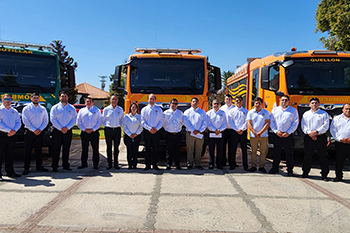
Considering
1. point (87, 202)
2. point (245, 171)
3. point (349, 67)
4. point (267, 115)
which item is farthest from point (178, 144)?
point (349, 67)

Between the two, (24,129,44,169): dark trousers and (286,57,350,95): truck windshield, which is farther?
(286,57,350,95): truck windshield

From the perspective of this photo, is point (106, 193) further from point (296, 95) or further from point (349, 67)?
point (349, 67)

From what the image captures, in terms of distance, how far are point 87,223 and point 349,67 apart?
7253 millimetres

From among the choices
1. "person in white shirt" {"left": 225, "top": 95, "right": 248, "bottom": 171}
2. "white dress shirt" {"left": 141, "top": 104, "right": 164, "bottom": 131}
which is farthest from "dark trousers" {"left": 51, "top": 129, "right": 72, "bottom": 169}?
"person in white shirt" {"left": 225, "top": 95, "right": 248, "bottom": 171}

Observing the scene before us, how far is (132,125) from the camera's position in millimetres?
7121

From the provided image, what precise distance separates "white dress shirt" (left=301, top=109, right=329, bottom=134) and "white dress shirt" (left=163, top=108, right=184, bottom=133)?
280cm

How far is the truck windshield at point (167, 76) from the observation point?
778 centimetres

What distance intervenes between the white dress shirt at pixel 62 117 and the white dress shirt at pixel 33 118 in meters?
0.22

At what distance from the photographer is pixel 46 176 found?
6.40m

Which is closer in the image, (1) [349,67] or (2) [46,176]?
(2) [46,176]

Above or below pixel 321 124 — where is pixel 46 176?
below

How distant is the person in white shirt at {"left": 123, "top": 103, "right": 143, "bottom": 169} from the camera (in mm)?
7133

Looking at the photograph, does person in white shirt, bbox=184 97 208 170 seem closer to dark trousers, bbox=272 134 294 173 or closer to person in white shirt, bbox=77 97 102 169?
dark trousers, bbox=272 134 294 173

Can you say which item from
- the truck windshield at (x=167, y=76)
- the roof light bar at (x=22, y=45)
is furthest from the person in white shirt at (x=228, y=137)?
the roof light bar at (x=22, y=45)
